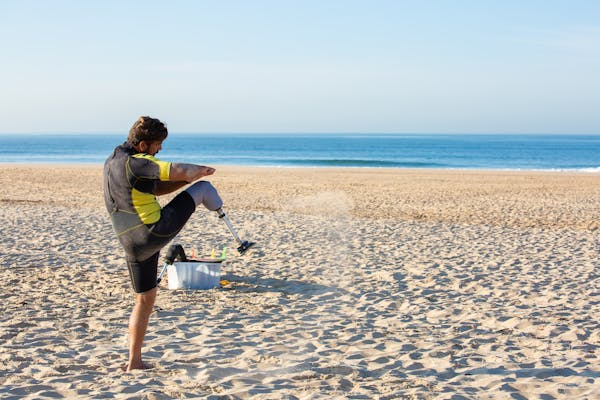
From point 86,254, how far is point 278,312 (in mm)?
3673

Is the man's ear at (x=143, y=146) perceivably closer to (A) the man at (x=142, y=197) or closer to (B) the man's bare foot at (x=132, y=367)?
(A) the man at (x=142, y=197)

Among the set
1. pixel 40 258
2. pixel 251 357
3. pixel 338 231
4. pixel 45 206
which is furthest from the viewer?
pixel 45 206

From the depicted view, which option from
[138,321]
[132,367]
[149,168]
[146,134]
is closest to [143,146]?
[146,134]

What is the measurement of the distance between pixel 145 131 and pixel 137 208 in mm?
431

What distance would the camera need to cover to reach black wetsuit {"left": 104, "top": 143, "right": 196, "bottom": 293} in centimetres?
375

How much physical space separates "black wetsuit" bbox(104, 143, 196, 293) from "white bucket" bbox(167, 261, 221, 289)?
2.68 metres

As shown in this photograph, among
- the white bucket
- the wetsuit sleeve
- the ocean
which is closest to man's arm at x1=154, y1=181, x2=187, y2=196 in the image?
the wetsuit sleeve

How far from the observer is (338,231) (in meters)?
11.5

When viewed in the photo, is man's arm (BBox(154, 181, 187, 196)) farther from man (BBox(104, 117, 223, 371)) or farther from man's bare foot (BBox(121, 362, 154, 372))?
man's bare foot (BBox(121, 362, 154, 372))

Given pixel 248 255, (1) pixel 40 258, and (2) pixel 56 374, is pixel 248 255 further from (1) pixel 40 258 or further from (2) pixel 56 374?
(2) pixel 56 374

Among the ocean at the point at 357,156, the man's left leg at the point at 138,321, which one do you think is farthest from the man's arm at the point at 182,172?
the ocean at the point at 357,156

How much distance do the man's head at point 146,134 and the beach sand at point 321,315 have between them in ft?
4.45

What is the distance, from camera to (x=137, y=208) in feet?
12.5

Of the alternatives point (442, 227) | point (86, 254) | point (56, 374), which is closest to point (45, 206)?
point (86, 254)
